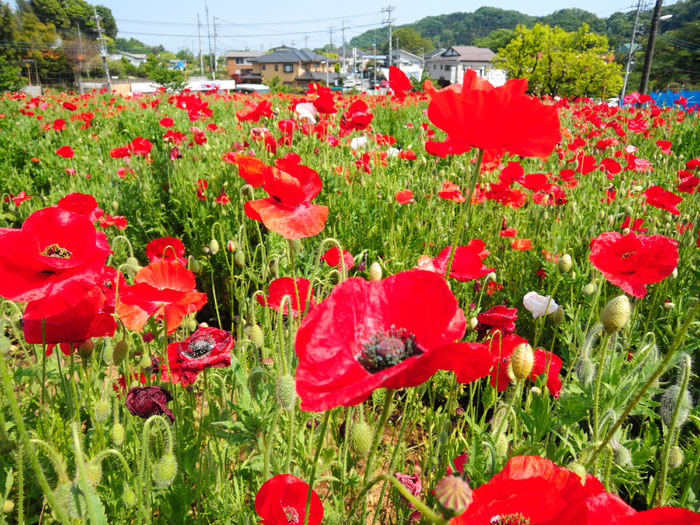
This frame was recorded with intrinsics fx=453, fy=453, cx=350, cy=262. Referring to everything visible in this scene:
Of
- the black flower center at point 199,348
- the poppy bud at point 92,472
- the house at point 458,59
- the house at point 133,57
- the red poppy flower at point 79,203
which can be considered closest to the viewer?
the poppy bud at point 92,472

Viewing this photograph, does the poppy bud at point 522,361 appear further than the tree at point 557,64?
No

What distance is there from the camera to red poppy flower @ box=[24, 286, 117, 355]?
3.66ft

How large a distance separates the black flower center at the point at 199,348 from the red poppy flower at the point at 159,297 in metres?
0.09

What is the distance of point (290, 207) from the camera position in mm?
1563

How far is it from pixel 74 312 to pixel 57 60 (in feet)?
196

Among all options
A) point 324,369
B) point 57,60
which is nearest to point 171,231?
point 324,369

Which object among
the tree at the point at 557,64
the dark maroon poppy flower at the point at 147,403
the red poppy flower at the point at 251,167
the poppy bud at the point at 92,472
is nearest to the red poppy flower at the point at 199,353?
the dark maroon poppy flower at the point at 147,403

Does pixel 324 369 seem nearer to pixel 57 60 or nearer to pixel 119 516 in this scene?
pixel 119 516

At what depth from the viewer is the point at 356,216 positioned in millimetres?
3391

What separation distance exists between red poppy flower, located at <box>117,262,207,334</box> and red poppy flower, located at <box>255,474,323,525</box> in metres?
0.61

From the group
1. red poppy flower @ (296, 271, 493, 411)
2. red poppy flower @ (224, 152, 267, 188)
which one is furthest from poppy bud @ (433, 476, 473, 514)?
red poppy flower @ (224, 152, 267, 188)

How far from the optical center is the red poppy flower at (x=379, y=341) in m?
0.63

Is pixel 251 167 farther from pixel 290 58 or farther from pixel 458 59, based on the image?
pixel 458 59

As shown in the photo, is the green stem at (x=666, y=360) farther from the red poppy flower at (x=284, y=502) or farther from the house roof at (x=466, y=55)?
the house roof at (x=466, y=55)
